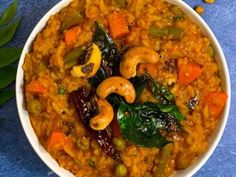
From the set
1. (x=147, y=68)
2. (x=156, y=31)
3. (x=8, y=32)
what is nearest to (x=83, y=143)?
(x=147, y=68)

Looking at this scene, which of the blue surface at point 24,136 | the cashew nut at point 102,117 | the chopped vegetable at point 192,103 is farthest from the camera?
the blue surface at point 24,136

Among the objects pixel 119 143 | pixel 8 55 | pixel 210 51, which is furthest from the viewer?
pixel 8 55

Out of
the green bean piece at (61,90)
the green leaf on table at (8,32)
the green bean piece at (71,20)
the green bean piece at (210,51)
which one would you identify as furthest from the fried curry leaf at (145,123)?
the green leaf on table at (8,32)

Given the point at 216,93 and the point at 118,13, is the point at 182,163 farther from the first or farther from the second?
the point at 118,13

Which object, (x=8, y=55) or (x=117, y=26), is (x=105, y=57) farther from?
(x=8, y=55)

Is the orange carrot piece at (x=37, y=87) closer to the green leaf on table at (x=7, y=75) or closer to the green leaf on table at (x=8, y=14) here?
the green leaf on table at (x=7, y=75)

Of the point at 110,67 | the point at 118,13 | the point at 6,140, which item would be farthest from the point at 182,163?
the point at 6,140
